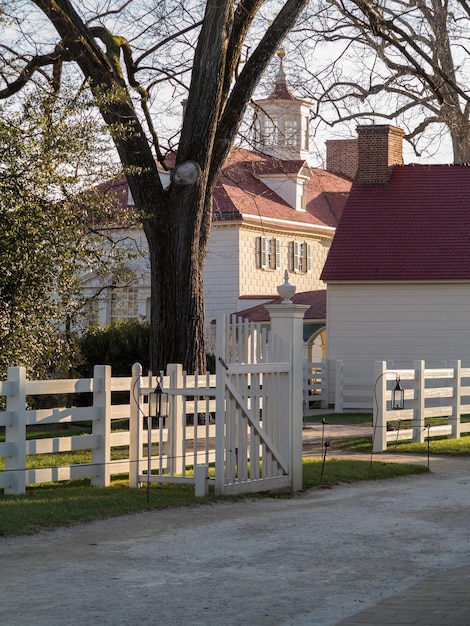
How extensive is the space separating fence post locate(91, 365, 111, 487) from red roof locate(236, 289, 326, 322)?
2674 centimetres

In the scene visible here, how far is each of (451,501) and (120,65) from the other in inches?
458

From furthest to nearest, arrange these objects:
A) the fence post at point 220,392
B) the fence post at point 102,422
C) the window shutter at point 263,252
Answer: the window shutter at point 263,252
the fence post at point 102,422
the fence post at point 220,392

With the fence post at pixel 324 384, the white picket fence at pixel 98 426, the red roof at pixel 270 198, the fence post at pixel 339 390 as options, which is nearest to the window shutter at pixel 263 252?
the red roof at pixel 270 198

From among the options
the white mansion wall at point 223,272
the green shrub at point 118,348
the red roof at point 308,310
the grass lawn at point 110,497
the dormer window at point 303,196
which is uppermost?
the dormer window at point 303,196

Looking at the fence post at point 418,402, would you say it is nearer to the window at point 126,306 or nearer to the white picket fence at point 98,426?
the white picket fence at point 98,426

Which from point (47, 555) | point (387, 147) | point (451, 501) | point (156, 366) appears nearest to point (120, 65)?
point (156, 366)

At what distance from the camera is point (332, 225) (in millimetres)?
50031

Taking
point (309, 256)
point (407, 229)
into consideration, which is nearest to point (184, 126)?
point (407, 229)

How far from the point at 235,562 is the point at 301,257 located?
39155mm

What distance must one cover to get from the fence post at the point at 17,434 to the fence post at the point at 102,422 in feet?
3.62

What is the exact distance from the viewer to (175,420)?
1315 cm

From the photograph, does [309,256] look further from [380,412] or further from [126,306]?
[380,412]

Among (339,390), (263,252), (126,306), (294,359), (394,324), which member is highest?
(263,252)

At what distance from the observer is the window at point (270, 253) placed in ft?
147
